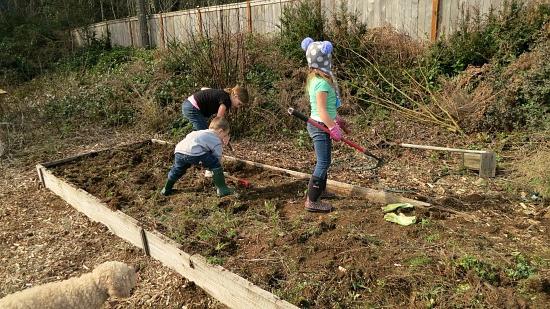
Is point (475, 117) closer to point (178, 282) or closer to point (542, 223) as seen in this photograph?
point (542, 223)

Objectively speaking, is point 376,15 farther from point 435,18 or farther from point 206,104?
point 206,104

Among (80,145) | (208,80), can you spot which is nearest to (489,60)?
(208,80)

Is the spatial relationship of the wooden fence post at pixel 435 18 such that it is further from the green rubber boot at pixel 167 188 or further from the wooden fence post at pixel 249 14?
the green rubber boot at pixel 167 188

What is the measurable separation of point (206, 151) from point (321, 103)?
4.64ft

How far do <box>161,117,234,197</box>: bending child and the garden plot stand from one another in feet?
0.86

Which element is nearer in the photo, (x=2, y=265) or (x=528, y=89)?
(x=2, y=265)

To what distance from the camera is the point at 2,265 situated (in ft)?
12.8

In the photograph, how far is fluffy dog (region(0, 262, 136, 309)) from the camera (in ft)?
7.88

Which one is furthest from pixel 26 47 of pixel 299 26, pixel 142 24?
pixel 299 26

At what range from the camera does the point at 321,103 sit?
3.87 metres

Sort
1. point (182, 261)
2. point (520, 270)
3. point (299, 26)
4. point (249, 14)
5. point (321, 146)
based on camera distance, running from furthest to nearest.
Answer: point (249, 14) → point (299, 26) → point (321, 146) → point (182, 261) → point (520, 270)

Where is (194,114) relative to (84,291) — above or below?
above

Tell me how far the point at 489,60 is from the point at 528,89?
119 cm

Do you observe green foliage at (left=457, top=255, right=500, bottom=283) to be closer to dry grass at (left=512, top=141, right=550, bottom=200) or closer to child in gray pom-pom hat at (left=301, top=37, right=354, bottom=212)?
child in gray pom-pom hat at (left=301, top=37, right=354, bottom=212)
